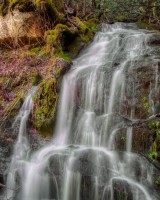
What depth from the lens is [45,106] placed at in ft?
22.9

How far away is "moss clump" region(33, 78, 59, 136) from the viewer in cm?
679

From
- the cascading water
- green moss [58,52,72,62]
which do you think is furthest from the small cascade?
green moss [58,52,72,62]

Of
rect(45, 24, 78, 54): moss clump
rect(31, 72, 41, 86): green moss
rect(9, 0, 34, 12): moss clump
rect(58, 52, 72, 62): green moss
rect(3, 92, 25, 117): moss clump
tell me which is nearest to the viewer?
rect(3, 92, 25, 117): moss clump

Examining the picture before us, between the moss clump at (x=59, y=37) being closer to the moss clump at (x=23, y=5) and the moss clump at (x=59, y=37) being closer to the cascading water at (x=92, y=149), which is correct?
the cascading water at (x=92, y=149)

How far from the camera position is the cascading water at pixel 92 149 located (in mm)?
4836

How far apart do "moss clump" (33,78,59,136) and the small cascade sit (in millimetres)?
264

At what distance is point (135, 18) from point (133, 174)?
44.6 feet

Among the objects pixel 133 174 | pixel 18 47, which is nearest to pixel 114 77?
pixel 133 174

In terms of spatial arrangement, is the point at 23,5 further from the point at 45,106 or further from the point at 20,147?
the point at 20,147

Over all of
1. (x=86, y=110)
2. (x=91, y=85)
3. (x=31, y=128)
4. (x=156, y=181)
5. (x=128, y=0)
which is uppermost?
(x=128, y=0)

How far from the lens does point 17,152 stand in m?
6.20

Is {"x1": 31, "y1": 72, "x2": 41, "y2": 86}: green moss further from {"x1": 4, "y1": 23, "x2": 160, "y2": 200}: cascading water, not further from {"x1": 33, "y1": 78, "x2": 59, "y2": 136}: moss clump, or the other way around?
{"x1": 4, "y1": 23, "x2": 160, "y2": 200}: cascading water

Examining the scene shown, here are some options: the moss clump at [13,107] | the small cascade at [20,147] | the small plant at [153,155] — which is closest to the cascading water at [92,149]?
the small cascade at [20,147]

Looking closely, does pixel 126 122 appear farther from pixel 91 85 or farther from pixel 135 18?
pixel 135 18
